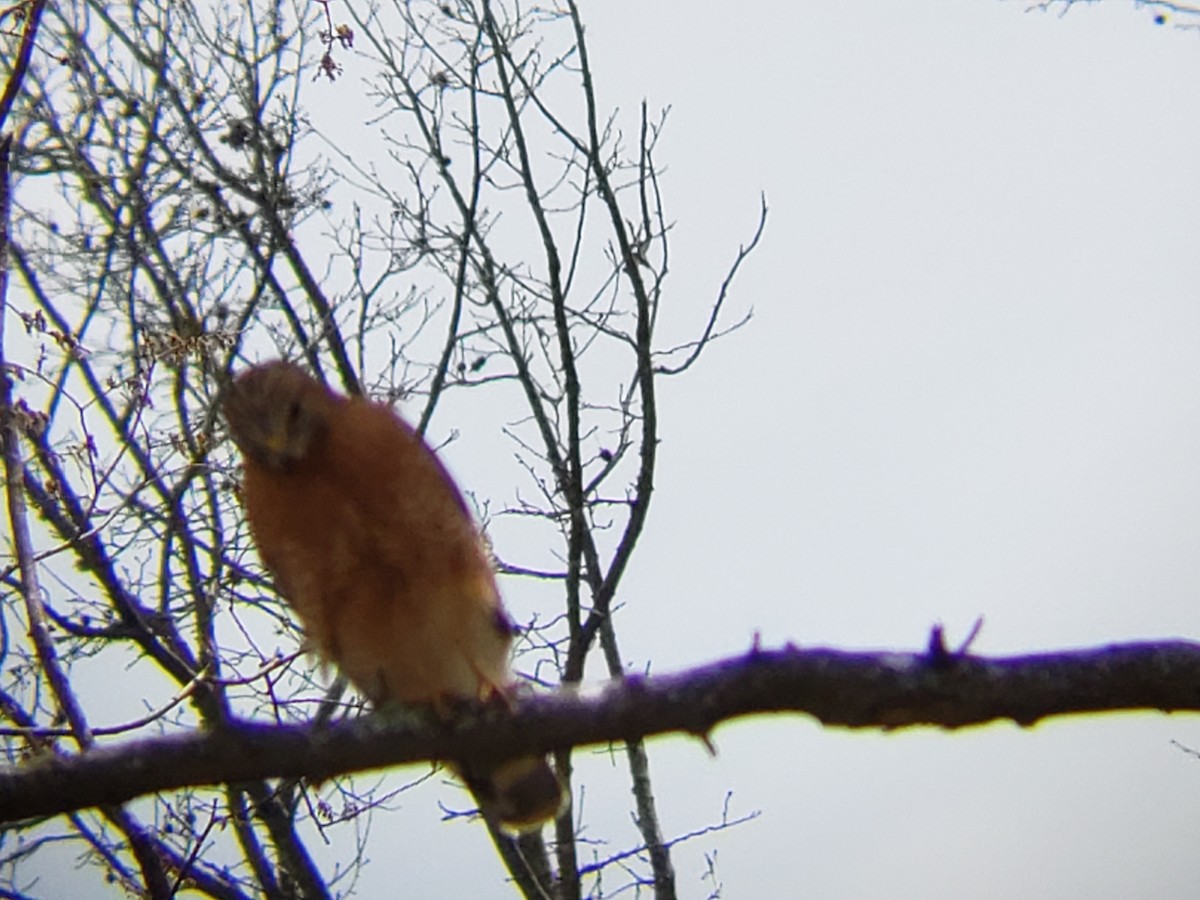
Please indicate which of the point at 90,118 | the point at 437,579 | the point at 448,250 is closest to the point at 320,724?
the point at 437,579

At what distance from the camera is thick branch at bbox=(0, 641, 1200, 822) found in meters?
2.24

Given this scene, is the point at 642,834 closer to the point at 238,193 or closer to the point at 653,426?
the point at 653,426

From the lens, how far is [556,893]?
21.7 feet

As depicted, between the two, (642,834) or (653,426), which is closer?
(653,426)

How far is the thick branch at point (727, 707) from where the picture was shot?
2.24 metres

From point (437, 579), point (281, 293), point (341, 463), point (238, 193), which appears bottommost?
point (437, 579)

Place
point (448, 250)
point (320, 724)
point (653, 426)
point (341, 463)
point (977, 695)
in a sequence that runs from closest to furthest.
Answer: point (977, 695) < point (320, 724) < point (341, 463) < point (653, 426) < point (448, 250)

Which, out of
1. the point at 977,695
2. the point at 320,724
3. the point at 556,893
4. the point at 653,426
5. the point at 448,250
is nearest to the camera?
the point at 977,695

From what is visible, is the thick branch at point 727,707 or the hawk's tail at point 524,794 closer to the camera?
the thick branch at point 727,707

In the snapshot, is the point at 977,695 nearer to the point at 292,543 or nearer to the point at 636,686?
the point at 636,686

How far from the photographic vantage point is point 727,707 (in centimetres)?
229

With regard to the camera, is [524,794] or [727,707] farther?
[524,794]

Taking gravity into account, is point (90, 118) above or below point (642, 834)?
above

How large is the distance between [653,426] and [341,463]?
2.67 metres
